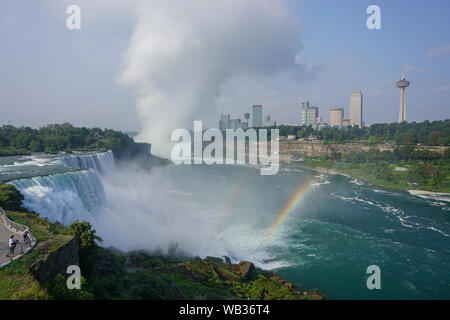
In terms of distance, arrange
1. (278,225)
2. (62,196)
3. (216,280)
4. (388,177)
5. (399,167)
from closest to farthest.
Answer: (216,280), (62,196), (278,225), (388,177), (399,167)

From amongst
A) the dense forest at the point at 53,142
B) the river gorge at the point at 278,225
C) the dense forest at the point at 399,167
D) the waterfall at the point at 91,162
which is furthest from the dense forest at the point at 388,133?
the waterfall at the point at 91,162

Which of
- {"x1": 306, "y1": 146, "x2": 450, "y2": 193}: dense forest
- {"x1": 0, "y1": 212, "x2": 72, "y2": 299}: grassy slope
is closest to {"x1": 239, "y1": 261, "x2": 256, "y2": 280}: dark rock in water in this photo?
{"x1": 0, "y1": 212, "x2": 72, "y2": 299}: grassy slope

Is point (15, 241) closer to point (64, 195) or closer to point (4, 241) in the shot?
point (4, 241)

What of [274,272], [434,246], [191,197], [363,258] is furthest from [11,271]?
[191,197]

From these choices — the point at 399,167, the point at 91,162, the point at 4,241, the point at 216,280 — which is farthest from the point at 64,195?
the point at 399,167

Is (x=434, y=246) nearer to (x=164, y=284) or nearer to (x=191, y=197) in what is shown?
(x=164, y=284)

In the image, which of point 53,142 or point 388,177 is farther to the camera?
point 388,177

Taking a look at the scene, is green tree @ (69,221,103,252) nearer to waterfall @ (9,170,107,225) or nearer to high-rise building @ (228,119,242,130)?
waterfall @ (9,170,107,225)
